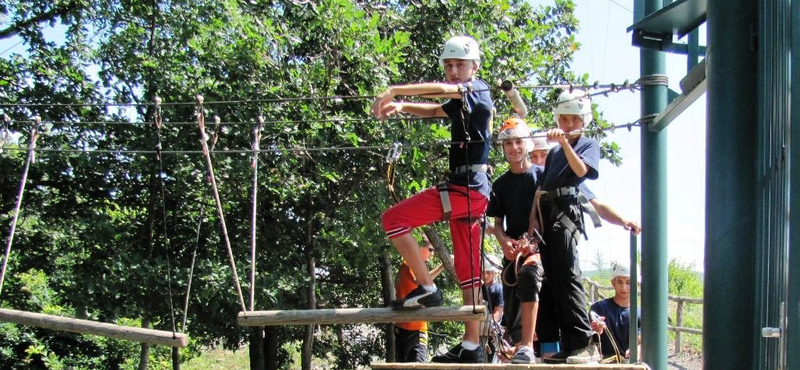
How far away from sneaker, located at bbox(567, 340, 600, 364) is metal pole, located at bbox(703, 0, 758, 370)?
1.16m

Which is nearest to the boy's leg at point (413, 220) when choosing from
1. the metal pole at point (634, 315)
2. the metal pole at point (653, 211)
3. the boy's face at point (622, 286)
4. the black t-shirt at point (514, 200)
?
the black t-shirt at point (514, 200)

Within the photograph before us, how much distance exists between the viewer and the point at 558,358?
16.4ft

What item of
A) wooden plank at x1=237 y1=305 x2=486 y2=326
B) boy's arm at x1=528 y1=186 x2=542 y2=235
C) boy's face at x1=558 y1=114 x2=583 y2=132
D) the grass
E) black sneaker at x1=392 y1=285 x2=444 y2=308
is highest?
boy's face at x1=558 y1=114 x2=583 y2=132

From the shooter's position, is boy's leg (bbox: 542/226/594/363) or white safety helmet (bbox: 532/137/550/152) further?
white safety helmet (bbox: 532/137/550/152)

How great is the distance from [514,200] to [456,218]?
50cm

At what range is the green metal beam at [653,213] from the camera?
18.0 feet

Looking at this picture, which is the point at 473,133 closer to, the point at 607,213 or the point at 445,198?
the point at 445,198

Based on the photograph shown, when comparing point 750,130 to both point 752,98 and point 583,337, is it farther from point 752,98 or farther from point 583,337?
point 583,337

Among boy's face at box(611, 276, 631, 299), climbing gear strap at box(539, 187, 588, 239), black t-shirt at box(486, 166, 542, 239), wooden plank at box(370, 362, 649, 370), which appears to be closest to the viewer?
wooden plank at box(370, 362, 649, 370)

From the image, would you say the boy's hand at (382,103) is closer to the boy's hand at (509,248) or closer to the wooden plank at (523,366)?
the boy's hand at (509,248)

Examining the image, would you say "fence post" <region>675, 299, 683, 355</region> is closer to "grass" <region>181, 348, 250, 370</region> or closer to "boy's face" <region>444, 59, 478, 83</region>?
"grass" <region>181, 348, 250, 370</region>

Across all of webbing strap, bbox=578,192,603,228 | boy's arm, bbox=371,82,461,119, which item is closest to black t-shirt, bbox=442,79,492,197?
boy's arm, bbox=371,82,461,119

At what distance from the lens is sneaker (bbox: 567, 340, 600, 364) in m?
4.71

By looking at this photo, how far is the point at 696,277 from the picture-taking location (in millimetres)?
18234
